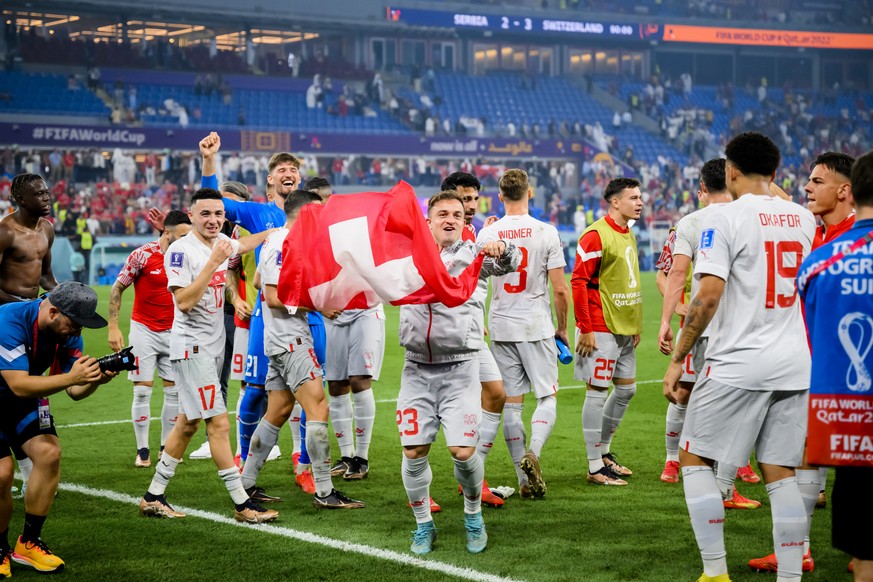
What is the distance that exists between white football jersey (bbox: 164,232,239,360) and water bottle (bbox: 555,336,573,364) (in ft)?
8.06

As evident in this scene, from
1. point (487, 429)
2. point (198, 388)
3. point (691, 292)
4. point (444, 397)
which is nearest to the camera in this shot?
point (444, 397)

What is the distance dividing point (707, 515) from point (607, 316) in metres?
3.08

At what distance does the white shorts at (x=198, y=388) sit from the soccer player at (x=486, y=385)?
1782 millimetres

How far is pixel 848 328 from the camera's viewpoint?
3766mm

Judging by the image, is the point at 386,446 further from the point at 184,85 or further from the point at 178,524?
the point at 184,85

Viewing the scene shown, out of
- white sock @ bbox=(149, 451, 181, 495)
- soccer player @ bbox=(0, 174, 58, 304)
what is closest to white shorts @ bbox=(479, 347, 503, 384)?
→ white sock @ bbox=(149, 451, 181, 495)

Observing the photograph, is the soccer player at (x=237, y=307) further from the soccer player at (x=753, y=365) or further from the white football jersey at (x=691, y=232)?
the soccer player at (x=753, y=365)

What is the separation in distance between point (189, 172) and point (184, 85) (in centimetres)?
788

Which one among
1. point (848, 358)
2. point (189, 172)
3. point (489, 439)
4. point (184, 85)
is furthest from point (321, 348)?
point (184, 85)

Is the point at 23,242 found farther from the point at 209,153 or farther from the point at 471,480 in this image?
the point at 471,480

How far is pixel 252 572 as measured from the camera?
5461 millimetres

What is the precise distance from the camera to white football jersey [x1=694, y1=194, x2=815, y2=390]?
4.73m

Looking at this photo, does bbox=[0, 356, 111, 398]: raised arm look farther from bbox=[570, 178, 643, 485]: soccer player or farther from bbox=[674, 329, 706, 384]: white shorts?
bbox=[674, 329, 706, 384]: white shorts

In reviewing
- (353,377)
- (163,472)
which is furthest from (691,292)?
(163,472)
